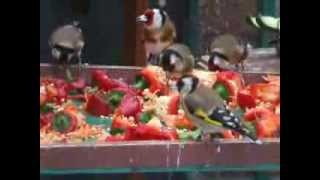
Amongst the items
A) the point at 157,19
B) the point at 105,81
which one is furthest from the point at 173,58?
the point at 105,81

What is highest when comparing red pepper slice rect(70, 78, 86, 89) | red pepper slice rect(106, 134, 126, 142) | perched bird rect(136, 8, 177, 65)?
perched bird rect(136, 8, 177, 65)

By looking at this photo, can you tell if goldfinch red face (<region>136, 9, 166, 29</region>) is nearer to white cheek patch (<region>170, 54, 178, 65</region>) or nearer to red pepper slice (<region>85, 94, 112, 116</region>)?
white cheek patch (<region>170, 54, 178, 65</region>)

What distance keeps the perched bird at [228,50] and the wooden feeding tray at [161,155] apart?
1.5 inches

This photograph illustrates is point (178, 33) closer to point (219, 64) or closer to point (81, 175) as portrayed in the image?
point (219, 64)

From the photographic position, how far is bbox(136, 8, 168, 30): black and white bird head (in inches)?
91.8

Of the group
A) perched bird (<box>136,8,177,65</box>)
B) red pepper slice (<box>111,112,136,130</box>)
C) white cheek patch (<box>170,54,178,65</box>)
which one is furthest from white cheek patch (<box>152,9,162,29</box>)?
red pepper slice (<box>111,112,136,130</box>)

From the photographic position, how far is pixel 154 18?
7.66 feet

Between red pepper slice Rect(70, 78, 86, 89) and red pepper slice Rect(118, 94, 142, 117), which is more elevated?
red pepper slice Rect(70, 78, 86, 89)

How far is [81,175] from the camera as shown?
2.29 metres

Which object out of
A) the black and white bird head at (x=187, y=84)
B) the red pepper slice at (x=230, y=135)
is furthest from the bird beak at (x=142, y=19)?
the red pepper slice at (x=230, y=135)

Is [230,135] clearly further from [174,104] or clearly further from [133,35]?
[133,35]

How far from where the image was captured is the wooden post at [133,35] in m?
2.32

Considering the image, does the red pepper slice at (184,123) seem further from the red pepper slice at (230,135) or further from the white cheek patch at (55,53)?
the white cheek patch at (55,53)

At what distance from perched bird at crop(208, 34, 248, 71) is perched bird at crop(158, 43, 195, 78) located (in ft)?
0.24
